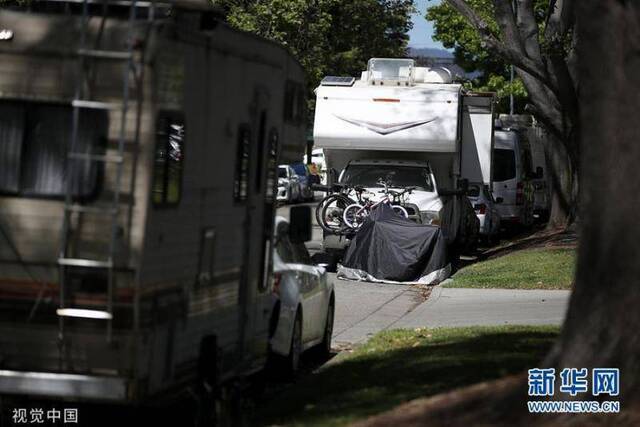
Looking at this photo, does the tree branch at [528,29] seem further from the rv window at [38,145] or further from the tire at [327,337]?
the rv window at [38,145]

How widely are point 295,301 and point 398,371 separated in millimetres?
1332

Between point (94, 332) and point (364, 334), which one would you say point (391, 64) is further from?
point (94, 332)

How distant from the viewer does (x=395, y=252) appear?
2184cm

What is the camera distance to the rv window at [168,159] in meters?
8.13

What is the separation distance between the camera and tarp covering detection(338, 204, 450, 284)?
21703 millimetres

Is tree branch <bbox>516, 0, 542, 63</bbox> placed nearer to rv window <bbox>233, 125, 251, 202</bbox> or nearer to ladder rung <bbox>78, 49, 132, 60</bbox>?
rv window <bbox>233, 125, 251, 202</bbox>

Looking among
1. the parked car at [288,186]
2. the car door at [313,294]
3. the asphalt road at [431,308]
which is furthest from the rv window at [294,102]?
the parked car at [288,186]

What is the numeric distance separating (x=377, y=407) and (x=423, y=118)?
48.5ft

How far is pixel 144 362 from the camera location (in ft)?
26.4

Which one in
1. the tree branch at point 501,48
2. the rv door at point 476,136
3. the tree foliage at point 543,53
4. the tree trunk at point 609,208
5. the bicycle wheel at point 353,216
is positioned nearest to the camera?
the tree trunk at point 609,208

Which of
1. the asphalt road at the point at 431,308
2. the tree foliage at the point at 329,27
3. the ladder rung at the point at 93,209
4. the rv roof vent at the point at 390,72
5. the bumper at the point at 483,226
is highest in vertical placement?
the tree foliage at the point at 329,27

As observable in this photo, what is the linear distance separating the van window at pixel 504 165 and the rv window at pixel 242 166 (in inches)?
989

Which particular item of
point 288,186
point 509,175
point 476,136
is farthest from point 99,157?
point 288,186

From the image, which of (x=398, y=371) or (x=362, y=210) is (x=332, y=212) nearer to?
(x=362, y=210)
